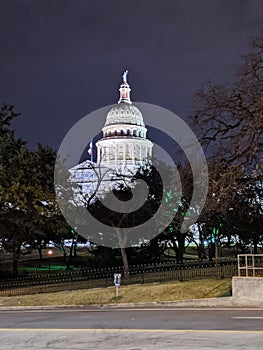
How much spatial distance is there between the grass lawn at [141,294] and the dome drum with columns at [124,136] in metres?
84.3

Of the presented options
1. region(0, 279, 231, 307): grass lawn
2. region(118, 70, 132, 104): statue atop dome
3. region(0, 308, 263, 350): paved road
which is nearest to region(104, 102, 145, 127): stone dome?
region(118, 70, 132, 104): statue atop dome

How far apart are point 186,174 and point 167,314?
588 cm

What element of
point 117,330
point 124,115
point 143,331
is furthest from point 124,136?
point 143,331

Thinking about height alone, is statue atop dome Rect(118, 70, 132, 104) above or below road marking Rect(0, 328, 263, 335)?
above

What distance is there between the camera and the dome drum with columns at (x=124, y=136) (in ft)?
369

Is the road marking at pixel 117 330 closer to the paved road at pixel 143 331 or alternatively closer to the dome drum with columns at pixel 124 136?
the paved road at pixel 143 331

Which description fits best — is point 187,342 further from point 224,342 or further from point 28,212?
point 28,212

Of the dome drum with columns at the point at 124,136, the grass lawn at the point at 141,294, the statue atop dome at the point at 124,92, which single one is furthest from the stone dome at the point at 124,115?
the grass lawn at the point at 141,294

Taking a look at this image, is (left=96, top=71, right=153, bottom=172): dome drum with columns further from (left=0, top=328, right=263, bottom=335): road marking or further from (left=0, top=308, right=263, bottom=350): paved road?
(left=0, top=328, right=263, bottom=335): road marking

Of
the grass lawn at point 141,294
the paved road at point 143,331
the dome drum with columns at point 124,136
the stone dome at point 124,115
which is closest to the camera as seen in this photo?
the paved road at point 143,331

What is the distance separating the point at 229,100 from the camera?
60.5ft

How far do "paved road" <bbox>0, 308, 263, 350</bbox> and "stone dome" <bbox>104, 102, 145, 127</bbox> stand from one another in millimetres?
103301

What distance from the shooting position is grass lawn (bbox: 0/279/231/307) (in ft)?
63.1

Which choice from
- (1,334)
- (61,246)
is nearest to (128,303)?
(1,334)
